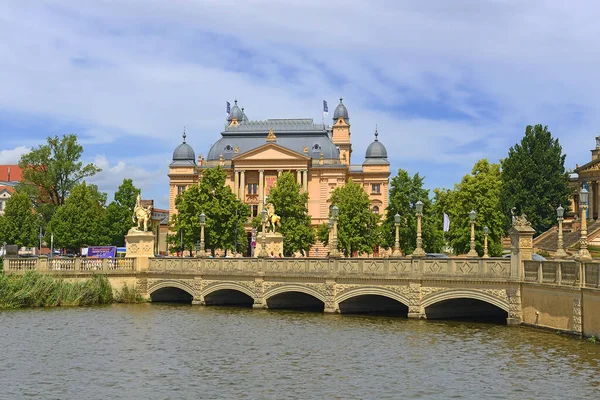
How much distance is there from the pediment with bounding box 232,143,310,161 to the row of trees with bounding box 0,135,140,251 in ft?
64.5

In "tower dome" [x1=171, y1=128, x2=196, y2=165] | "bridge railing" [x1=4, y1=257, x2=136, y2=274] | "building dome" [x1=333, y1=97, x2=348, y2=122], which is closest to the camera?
"bridge railing" [x1=4, y1=257, x2=136, y2=274]

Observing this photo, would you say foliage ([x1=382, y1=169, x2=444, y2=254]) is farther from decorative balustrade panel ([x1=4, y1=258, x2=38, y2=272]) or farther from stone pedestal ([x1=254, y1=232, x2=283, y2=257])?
decorative balustrade panel ([x1=4, y1=258, x2=38, y2=272])

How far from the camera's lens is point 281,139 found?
4562 inches

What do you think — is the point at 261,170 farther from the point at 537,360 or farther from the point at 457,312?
the point at 537,360

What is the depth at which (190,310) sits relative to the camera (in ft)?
165

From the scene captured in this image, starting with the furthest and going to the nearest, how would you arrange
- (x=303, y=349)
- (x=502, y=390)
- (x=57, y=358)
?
(x=303, y=349)
(x=57, y=358)
(x=502, y=390)

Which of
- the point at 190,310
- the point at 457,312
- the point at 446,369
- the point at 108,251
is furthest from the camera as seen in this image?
the point at 108,251

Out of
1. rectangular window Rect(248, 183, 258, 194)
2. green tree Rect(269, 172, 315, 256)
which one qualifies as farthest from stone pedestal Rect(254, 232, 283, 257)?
rectangular window Rect(248, 183, 258, 194)

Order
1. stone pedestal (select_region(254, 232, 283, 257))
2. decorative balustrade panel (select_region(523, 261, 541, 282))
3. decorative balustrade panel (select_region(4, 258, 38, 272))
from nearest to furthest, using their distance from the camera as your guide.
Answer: decorative balustrade panel (select_region(523, 261, 541, 282)) < decorative balustrade panel (select_region(4, 258, 38, 272)) < stone pedestal (select_region(254, 232, 283, 257))

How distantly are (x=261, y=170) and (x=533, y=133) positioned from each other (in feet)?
124

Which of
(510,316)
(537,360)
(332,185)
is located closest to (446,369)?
(537,360)

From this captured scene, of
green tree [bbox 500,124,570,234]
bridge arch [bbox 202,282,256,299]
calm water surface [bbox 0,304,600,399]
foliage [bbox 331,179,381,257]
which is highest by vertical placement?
green tree [bbox 500,124,570,234]

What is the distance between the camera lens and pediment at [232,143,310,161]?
108875 mm

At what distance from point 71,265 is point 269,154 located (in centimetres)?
5704
